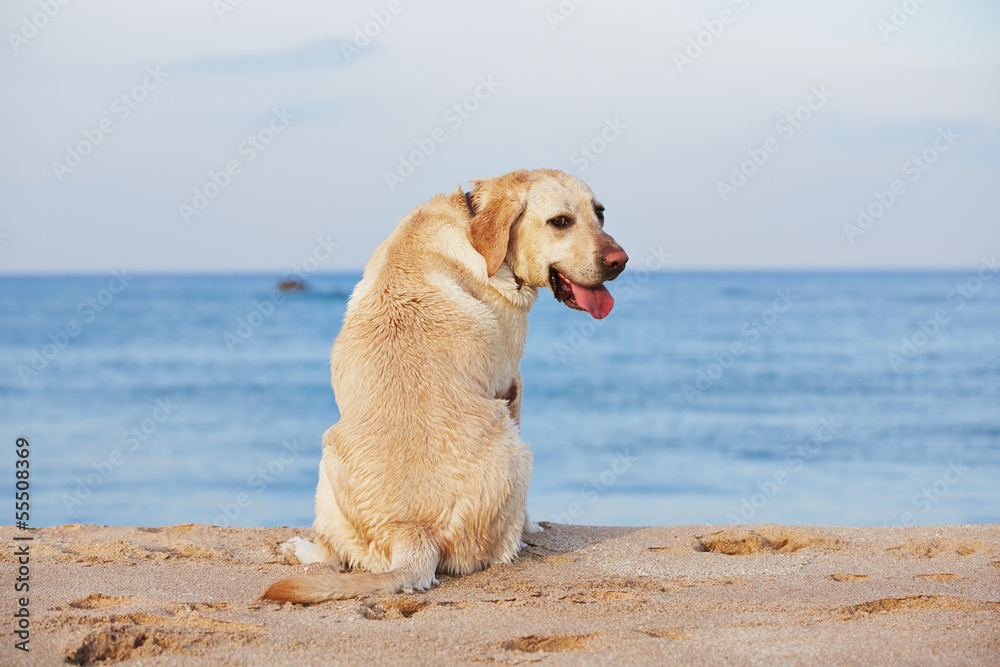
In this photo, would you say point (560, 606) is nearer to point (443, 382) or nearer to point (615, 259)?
point (443, 382)

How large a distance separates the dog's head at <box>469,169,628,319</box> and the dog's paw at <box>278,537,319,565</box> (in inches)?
73.1

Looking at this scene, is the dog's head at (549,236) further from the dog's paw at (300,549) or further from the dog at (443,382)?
the dog's paw at (300,549)

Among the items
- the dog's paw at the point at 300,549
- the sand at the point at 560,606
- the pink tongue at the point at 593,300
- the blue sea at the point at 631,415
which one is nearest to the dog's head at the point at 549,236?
the pink tongue at the point at 593,300

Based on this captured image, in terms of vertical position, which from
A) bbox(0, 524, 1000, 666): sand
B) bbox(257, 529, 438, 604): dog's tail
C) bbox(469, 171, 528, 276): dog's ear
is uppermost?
bbox(469, 171, 528, 276): dog's ear

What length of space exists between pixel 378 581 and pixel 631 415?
1526 cm

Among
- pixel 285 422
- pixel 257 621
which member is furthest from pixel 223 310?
pixel 257 621

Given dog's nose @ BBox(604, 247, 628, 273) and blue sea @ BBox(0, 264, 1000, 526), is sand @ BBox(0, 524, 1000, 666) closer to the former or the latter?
dog's nose @ BBox(604, 247, 628, 273)

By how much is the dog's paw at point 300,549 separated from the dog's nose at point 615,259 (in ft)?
7.44

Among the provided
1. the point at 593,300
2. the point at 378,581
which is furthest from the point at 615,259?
the point at 378,581

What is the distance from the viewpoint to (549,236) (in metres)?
4.96

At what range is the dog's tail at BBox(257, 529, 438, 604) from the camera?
148 inches

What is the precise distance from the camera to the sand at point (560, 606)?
3238mm

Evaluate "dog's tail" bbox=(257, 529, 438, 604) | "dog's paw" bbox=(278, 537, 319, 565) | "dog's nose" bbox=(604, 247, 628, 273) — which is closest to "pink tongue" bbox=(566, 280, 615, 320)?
"dog's nose" bbox=(604, 247, 628, 273)

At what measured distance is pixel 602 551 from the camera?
5.07 metres
